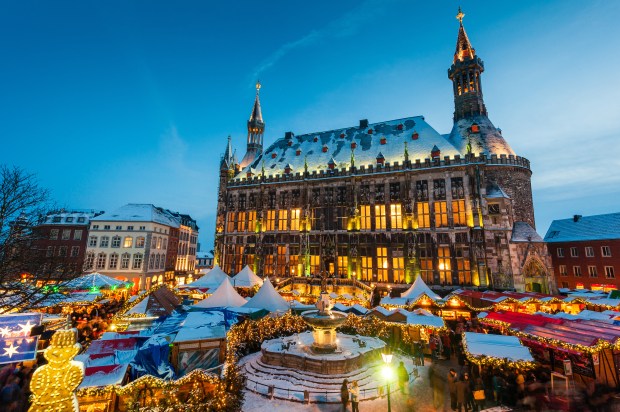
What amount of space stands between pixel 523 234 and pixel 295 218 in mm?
25563

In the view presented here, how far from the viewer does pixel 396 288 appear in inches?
1225

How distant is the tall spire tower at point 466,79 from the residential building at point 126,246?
51.0 m

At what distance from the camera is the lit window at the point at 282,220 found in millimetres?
38875

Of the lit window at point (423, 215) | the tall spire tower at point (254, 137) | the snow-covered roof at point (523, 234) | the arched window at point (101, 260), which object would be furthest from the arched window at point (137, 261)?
the snow-covered roof at point (523, 234)

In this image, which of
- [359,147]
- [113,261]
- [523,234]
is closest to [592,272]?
[523,234]

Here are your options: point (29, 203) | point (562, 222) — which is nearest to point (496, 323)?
point (29, 203)

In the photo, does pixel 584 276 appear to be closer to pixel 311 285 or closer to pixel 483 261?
pixel 483 261

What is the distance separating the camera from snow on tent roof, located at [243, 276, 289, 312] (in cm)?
2103

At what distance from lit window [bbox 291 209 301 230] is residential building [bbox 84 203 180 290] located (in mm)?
26638

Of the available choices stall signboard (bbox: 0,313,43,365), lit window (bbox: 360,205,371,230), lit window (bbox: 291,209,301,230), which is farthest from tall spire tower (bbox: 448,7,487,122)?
→ stall signboard (bbox: 0,313,43,365)

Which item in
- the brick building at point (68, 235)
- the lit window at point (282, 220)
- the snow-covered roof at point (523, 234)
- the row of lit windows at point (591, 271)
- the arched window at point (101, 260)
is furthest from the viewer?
the arched window at point (101, 260)

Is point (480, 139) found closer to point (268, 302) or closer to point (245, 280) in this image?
point (268, 302)

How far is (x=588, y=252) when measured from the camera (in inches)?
1588

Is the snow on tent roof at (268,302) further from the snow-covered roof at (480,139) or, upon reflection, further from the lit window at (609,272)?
the lit window at (609,272)
